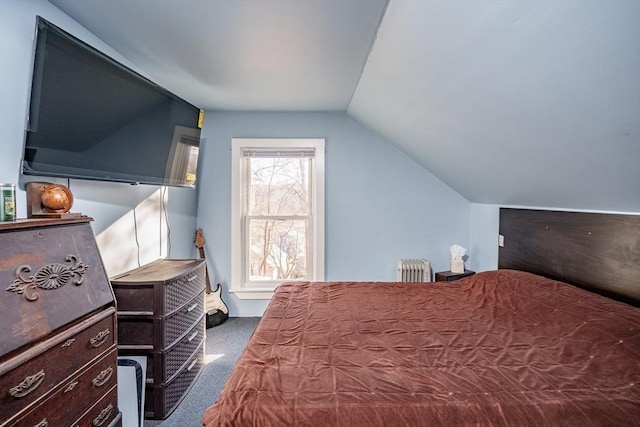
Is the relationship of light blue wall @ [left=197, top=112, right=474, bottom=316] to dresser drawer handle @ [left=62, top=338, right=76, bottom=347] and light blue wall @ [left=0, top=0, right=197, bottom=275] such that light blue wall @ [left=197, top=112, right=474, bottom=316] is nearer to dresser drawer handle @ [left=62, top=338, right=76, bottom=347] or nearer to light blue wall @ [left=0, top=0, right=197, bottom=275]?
light blue wall @ [left=0, top=0, right=197, bottom=275]

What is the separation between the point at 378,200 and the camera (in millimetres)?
3588

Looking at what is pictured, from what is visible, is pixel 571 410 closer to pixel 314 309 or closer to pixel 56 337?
pixel 314 309

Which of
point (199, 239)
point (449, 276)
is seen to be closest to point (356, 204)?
point (449, 276)

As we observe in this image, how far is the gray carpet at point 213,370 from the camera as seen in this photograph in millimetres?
1996

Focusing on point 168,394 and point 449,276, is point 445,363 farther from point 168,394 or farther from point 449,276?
point 449,276

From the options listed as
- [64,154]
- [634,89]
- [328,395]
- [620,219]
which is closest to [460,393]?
[328,395]

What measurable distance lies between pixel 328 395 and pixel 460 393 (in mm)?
498

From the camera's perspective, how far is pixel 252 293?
3561mm

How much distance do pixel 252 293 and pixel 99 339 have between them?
2189 millimetres

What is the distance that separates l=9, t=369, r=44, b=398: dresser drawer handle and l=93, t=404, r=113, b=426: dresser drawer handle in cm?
44

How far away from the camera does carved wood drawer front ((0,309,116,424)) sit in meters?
0.98

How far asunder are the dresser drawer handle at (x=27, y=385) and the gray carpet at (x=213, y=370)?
111 cm

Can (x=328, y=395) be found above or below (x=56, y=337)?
below

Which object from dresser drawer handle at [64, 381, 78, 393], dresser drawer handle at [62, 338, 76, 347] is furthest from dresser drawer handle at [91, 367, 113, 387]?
dresser drawer handle at [62, 338, 76, 347]
